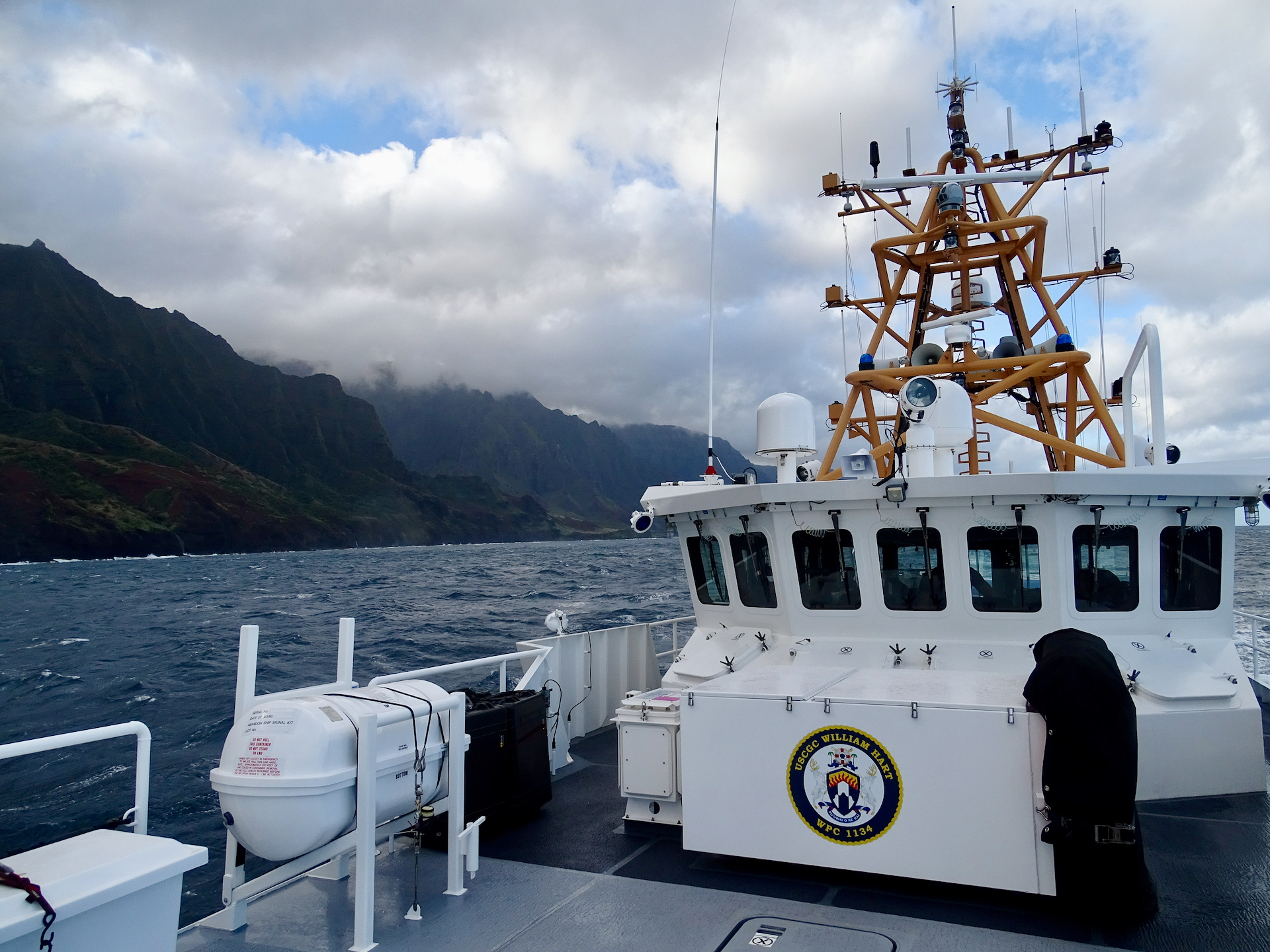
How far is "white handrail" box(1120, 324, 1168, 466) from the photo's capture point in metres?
7.62

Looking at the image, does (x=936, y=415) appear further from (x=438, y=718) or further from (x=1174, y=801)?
(x=438, y=718)

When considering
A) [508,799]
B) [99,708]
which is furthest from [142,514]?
[508,799]

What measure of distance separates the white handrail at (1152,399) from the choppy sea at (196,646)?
6048 millimetres

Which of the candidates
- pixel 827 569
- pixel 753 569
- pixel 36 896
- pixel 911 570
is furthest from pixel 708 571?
pixel 36 896

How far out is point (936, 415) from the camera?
8.17m

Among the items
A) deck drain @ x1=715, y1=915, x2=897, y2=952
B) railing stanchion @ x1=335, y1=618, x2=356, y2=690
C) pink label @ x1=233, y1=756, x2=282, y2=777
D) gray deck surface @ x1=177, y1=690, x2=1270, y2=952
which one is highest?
railing stanchion @ x1=335, y1=618, x2=356, y2=690

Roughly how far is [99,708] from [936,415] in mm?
19269

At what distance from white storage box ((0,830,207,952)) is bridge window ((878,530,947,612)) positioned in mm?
5733

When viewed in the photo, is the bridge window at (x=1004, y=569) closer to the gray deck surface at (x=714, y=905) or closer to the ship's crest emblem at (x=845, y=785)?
the gray deck surface at (x=714, y=905)

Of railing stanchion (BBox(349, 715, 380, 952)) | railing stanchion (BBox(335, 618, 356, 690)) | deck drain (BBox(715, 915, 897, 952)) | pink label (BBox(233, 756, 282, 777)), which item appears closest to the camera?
pink label (BBox(233, 756, 282, 777))

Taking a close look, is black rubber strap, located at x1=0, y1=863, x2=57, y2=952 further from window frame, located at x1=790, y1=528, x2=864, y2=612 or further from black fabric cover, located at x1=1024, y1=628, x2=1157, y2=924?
A: window frame, located at x1=790, y1=528, x2=864, y2=612

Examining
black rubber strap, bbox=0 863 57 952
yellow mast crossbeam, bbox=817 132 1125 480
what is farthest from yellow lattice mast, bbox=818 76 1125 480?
black rubber strap, bbox=0 863 57 952

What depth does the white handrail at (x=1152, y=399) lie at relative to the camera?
762 cm

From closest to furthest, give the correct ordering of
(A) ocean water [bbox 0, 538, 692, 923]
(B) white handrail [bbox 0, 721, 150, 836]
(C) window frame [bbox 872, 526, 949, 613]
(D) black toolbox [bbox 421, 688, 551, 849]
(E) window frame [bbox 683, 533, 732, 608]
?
(B) white handrail [bbox 0, 721, 150, 836], (D) black toolbox [bbox 421, 688, 551, 849], (C) window frame [bbox 872, 526, 949, 613], (E) window frame [bbox 683, 533, 732, 608], (A) ocean water [bbox 0, 538, 692, 923]
